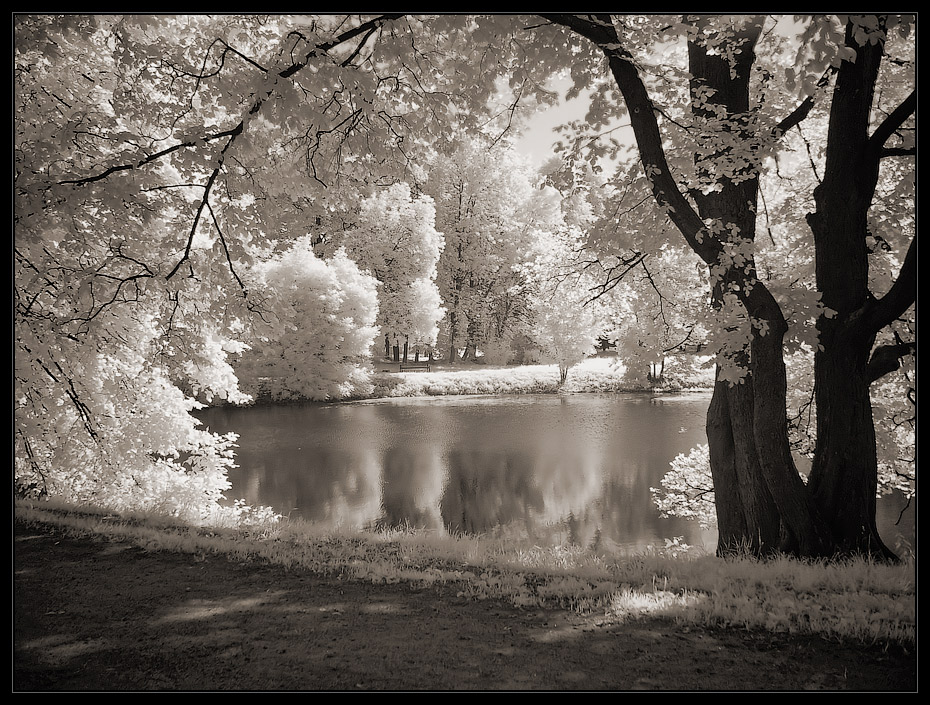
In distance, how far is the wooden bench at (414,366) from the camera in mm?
29609

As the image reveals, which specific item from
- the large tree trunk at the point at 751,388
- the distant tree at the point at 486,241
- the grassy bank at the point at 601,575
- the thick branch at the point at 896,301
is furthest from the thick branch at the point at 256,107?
the distant tree at the point at 486,241

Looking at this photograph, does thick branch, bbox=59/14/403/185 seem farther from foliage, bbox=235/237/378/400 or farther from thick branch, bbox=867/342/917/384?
foliage, bbox=235/237/378/400

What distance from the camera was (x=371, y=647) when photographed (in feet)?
10.8

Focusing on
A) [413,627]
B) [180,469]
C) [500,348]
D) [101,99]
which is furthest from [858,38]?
[500,348]

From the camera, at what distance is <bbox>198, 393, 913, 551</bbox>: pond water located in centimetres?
1145

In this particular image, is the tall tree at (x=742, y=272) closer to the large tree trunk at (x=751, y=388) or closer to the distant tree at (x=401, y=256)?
the large tree trunk at (x=751, y=388)

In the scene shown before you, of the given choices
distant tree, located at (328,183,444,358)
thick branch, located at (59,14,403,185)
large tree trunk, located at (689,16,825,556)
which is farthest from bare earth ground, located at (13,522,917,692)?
distant tree, located at (328,183,444,358)

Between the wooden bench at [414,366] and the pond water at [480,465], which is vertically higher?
the wooden bench at [414,366]

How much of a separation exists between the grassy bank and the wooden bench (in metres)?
23.1

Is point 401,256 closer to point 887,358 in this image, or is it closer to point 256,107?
point 256,107

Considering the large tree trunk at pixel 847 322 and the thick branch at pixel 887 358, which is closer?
the thick branch at pixel 887 358

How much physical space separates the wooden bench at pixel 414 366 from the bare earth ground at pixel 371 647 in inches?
994

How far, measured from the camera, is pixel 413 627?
3.60 m

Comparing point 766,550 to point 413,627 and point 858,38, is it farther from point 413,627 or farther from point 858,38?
point 858,38
